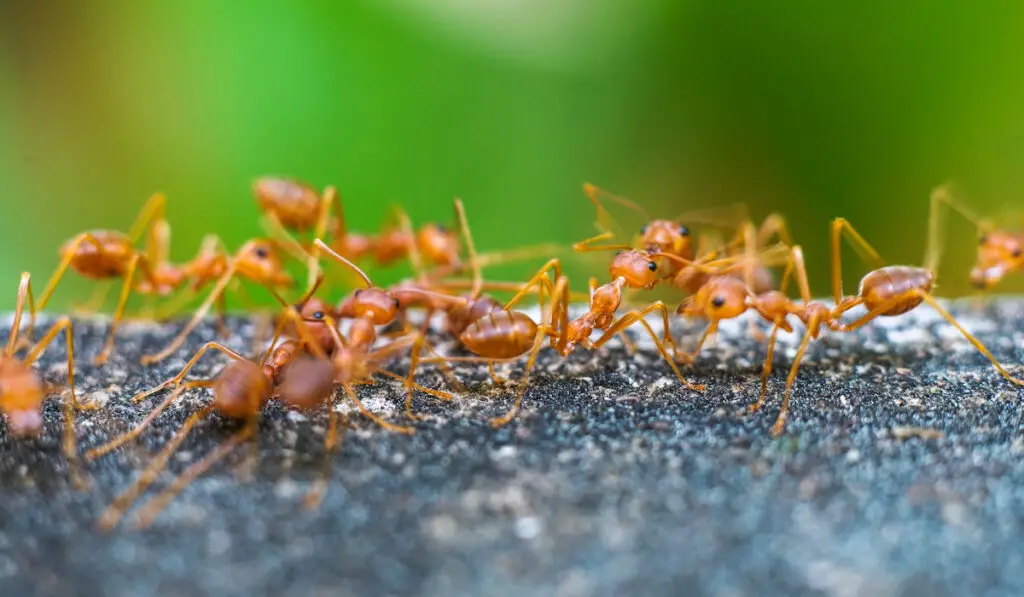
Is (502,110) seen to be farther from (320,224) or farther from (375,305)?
(375,305)

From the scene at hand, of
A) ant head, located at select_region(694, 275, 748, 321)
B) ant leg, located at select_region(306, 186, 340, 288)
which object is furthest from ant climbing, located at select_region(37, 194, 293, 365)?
ant head, located at select_region(694, 275, 748, 321)

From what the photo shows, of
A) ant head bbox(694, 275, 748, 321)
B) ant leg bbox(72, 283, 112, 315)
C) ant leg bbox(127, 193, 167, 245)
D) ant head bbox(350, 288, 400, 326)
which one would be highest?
ant leg bbox(127, 193, 167, 245)

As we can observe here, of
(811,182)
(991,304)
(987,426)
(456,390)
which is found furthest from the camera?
(811,182)

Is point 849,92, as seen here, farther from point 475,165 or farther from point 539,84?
point 475,165

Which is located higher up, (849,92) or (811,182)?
(849,92)

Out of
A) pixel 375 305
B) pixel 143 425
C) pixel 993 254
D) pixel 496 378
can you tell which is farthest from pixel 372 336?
pixel 993 254

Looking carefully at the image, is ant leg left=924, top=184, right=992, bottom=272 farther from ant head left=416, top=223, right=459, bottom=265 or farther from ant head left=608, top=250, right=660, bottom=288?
ant head left=416, top=223, right=459, bottom=265

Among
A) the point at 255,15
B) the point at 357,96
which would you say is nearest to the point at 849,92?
the point at 357,96
